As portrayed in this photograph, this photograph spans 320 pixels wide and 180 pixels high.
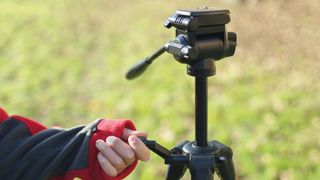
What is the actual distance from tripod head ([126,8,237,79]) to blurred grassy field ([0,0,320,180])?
216 cm

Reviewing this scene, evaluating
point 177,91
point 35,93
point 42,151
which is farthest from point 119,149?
point 35,93

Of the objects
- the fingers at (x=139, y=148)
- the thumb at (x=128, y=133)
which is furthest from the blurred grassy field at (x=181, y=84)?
the fingers at (x=139, y=148)

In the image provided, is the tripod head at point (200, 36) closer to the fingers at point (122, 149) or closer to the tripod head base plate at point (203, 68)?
the tripod head base plate at point (203, 68)

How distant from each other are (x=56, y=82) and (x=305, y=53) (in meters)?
2.40

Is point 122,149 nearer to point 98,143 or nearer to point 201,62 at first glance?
point 98,143

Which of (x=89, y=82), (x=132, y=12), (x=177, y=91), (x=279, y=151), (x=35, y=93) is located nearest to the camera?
(x=279, y=151)

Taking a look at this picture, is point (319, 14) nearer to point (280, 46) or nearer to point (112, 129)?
point (280, 46)

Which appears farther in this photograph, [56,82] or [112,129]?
[56,82]

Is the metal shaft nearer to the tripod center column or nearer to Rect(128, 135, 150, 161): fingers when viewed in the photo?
the tripod center column

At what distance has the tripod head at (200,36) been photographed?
3.77 ft

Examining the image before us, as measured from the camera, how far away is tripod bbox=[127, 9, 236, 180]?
1.16m

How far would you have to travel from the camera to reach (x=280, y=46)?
5652mm

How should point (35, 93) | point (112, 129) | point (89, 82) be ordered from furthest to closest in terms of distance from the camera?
point (89, 82) → point (35, 93) → point (112, 129)

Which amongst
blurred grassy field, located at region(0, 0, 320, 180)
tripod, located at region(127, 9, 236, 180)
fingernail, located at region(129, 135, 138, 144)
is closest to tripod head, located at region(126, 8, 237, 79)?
tripod, located at region(127, 9, 236, 180)
